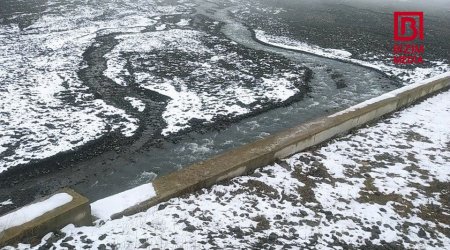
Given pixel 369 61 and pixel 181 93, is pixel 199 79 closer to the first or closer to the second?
pixel 181 93

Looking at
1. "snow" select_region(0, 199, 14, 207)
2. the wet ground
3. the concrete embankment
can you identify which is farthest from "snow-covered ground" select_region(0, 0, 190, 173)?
the concrete embankment

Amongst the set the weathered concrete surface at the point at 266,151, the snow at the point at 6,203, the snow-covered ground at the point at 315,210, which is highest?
the weathered concrete surface at the point at 266,151

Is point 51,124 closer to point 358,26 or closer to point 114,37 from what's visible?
point 114,37

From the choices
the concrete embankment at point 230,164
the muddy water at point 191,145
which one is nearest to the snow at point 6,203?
the muddy water at point 191,145

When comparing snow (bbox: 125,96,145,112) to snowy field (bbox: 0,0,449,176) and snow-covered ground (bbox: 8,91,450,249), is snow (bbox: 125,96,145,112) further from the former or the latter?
snow-covered ground (bbox: 8,91,450,249)

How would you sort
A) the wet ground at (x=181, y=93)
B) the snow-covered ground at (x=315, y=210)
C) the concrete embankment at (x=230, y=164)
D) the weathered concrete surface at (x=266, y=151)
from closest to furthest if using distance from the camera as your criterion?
the concrete embankment at (x=230, y=164) → the snow-covered ground at (x=315, y=210) → the weathered concrete surface at (x=266, y=151) → the wet ground at (x=181, y=93)

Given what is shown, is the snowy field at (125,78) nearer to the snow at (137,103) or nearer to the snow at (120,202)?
the snow at (137,103)

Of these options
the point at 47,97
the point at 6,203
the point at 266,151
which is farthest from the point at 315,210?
the point at 47,97
